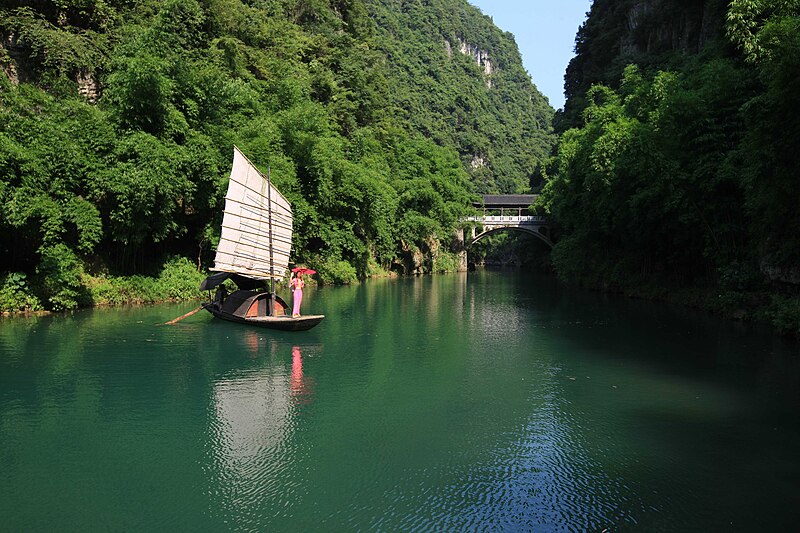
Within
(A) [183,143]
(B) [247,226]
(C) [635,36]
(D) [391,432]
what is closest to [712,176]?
(B) [247,226]

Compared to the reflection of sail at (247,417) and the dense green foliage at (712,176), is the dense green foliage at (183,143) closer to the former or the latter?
the reflection of sail at (247,417)

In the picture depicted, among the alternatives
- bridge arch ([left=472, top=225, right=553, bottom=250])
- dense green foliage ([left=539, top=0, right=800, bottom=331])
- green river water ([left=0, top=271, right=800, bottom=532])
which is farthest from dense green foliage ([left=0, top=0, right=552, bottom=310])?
dense green foliage ([left=539, top=0, right=800, bottom=331])

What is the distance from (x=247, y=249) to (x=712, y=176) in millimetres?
14755

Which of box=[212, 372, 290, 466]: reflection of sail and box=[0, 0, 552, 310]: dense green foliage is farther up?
box=[0, 0, 552, 310]: dense green foliage

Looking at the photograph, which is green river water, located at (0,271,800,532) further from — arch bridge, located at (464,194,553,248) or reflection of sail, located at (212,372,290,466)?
arch bridge, located at (464,194,553,248)

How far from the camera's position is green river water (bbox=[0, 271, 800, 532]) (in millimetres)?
5277

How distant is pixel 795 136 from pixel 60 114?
20.6m

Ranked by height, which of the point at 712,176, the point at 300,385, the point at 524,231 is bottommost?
the point at 300,385

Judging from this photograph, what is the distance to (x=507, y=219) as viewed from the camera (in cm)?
5859

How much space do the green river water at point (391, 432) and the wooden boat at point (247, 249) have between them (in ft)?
4.31

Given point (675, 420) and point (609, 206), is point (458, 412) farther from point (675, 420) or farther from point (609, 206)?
point (609, 206)

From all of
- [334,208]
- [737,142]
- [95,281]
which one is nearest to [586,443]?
[737,142]

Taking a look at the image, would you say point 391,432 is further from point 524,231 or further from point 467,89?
point 467,89

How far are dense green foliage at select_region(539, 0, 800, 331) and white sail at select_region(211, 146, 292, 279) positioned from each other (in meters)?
12.9
